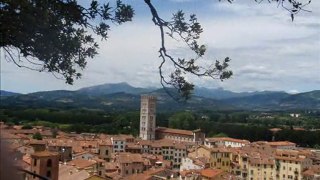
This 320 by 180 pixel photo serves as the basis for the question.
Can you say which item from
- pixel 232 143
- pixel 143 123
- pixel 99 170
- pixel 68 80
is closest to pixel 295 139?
pixel 232 143

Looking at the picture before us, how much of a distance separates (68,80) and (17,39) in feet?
1.52

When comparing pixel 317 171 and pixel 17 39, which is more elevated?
pixel 17 39

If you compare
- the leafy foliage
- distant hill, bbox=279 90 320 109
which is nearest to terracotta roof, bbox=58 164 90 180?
the leafy foliage

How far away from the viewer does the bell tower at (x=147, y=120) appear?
5278cm

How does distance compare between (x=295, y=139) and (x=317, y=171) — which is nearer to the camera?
(x=317, y=171)

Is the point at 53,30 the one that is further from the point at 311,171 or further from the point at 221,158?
the point at 221,158

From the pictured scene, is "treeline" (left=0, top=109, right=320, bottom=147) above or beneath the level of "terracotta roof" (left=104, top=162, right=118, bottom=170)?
above

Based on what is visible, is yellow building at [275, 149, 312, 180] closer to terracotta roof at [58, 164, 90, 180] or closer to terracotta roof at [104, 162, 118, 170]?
terracotta roof at [104, 162, 118, 170]

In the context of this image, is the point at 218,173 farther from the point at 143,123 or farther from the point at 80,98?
the point at 80,98

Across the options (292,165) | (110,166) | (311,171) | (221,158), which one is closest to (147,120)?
(221,158)

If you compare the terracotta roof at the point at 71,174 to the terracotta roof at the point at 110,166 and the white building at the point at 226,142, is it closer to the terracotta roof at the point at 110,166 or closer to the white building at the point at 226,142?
the terracotta roof at the point at 110,166

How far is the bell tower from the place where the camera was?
173ft

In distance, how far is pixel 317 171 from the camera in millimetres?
27547

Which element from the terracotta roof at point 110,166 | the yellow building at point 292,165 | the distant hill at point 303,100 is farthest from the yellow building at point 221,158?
the distant hill at point 303,100
